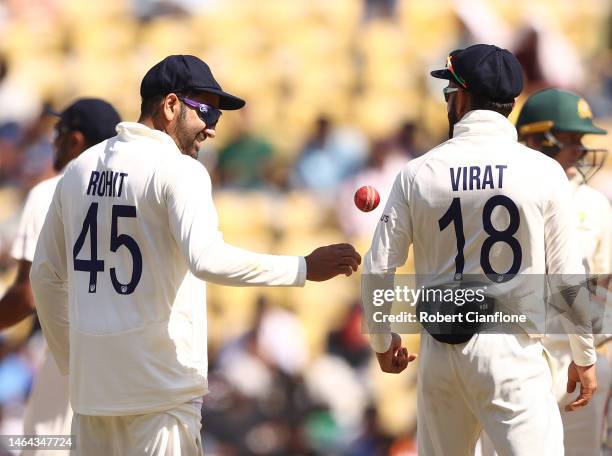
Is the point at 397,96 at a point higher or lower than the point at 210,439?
higher

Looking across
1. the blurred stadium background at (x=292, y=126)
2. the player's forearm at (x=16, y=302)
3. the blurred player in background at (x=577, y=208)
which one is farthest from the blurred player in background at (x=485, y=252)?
the blurred stadium background at (x=292, y=126)

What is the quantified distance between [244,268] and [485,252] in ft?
2.79

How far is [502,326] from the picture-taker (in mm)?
4215

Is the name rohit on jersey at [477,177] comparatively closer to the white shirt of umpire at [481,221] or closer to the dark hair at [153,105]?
the white shirt of umpire at [481,221]

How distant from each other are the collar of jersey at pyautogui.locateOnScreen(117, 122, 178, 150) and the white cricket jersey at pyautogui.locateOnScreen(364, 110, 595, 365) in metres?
0.83

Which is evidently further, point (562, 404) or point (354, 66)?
point (354, 66)

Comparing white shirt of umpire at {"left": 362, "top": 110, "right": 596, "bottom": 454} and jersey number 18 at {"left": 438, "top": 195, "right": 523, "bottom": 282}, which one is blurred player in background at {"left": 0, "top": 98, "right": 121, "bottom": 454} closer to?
white shirt of umpire at {"left": 362, "top": 110, "right": 596, "bottom": 454}

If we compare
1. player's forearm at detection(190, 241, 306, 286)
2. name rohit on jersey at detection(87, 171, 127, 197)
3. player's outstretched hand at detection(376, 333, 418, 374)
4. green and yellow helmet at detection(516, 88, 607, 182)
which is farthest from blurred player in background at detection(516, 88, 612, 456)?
name rohit on jersey at detection(87, 171, 127, 197)

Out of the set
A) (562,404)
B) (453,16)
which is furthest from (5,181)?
(562,404)

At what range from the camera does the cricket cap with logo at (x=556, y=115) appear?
19.5 feet

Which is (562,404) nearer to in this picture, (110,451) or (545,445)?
(545,445)

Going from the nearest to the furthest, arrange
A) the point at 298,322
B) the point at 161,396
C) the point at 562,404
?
the point at 161,396, the point at 562,404, the point at 298,322

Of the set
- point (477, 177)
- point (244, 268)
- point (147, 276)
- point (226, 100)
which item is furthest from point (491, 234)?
point (147, 276)

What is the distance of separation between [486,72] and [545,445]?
134 centimetres
